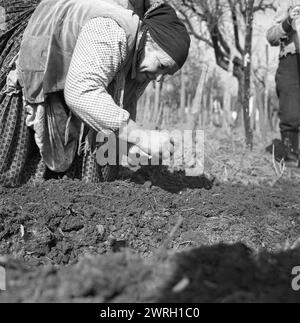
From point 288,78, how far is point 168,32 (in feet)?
7.26

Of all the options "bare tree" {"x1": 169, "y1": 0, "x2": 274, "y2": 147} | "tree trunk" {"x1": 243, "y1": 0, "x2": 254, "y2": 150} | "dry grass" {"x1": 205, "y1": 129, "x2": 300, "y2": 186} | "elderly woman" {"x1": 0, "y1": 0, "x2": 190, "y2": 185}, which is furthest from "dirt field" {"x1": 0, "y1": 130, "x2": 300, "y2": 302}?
"bare tree" {"x1": 169, "y1": 0, "x2": 274, "y2": 147}

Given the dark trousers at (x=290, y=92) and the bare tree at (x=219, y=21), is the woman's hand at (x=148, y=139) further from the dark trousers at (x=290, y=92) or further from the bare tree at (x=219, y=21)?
the bare tree at (x=219, y=21)

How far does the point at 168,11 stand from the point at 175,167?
185cm

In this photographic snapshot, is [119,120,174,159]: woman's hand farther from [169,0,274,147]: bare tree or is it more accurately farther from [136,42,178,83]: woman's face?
[169,0,274,147]: bare tree

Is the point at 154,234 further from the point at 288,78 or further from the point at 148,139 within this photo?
the point at 288,78

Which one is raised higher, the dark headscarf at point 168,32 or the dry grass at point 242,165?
the dark headscarf at point 168,32

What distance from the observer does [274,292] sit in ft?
3.42

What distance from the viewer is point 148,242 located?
2277 millimetres

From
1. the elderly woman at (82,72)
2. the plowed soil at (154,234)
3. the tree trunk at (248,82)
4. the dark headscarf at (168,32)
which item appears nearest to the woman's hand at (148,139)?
the elderly woman at (82,72)

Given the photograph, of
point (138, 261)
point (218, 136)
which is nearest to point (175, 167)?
point (218, 136)

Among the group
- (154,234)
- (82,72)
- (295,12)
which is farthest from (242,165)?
(82,72)

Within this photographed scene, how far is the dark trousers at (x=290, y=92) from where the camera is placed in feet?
14.0

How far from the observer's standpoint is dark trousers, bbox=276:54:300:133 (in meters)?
4.28
